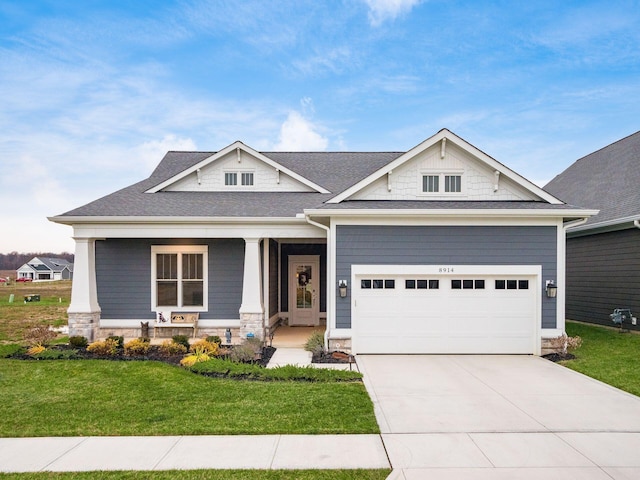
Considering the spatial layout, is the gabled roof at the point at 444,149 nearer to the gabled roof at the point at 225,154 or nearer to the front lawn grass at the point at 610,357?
the gabled roof at the point at 225,154

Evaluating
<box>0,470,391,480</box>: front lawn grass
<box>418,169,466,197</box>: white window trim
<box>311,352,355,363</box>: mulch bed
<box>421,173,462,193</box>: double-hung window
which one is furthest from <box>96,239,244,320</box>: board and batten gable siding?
<box>0,470,391,480</box>: front lawn grass

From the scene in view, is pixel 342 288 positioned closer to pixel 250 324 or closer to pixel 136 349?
pixel 250 324

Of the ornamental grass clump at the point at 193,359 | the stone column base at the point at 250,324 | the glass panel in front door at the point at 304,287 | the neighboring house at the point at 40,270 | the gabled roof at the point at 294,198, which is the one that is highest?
the gabled roof at the point at 294,198

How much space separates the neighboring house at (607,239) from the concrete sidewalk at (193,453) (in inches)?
475

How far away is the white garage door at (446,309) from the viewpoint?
1042 centimetres

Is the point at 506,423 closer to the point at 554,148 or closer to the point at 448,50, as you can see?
the point at 448,50

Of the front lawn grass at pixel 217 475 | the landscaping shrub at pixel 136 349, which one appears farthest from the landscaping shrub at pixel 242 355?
the front lawn grass at pixel 217 475

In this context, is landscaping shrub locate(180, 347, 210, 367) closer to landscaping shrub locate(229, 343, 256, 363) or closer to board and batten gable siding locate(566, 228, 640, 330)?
landscaping shrub locate(229, 343, 256, 363)

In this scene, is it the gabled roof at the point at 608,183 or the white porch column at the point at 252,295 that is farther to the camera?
the gabled roof at the point at 608,183

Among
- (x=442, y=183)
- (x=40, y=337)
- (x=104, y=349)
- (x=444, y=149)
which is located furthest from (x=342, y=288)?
(x=40, y=337)

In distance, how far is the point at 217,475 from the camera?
4336 millimetres

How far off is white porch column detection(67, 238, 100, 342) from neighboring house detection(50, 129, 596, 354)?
0.03 m

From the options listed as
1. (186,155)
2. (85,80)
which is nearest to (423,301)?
(186,155)

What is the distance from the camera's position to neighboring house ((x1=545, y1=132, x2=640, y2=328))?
13250mm
